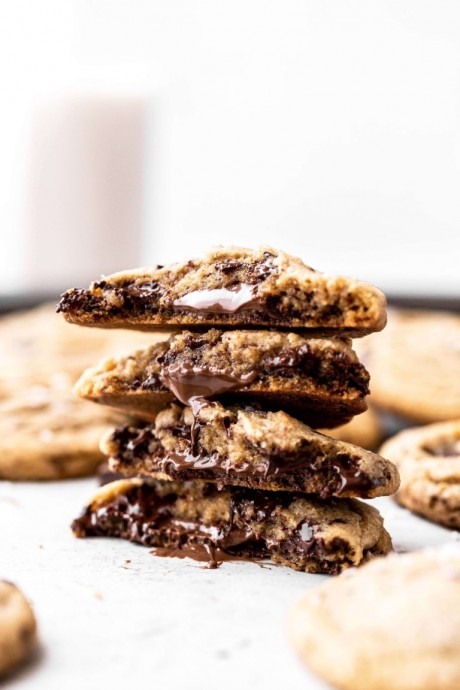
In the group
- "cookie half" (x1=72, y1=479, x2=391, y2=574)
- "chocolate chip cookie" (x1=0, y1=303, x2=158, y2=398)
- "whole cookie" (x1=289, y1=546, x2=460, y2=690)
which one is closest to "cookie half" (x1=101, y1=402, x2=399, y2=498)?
"cookie half" (x1=72, y1=479, x2=391, y2=574)

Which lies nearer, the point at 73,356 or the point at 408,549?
the point at 408,549

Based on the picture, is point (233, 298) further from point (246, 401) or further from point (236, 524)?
point (236, 524)

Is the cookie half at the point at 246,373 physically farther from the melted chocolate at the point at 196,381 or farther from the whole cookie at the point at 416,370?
the whole cookie at the point at 416,370

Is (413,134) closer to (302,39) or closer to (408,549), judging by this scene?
(302,39)

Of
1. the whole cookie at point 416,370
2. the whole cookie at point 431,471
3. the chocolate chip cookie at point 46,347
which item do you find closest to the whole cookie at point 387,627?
the whole cookie at point 431,471

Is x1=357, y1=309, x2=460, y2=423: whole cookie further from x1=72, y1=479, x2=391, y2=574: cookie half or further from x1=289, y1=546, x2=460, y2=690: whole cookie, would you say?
x1=289, y1=546, x2=460, y2=690: whole cookie

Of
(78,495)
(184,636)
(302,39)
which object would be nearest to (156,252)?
(302,39)

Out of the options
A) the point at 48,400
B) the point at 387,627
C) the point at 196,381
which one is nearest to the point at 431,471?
the point at 196,381

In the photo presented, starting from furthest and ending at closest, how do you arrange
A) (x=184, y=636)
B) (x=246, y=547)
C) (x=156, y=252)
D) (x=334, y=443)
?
(x=156, y=252) < (x=246, y=547) < (x=334, y=443) < (x=184, y=636)
